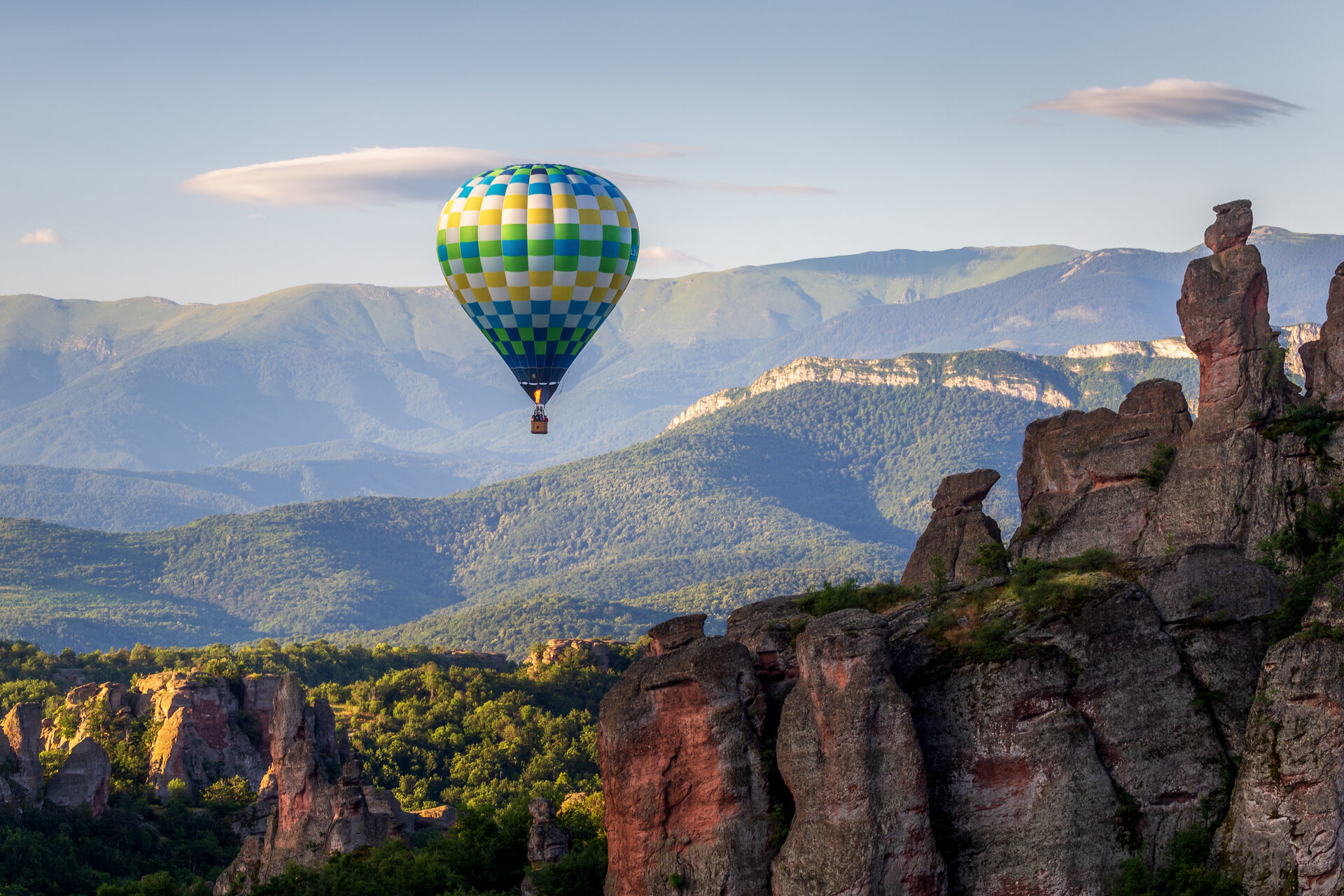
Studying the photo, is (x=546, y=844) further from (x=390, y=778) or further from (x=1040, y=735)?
(x=390, y=778)

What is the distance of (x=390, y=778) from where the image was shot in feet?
311

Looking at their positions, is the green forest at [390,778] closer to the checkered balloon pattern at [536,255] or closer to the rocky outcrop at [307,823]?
the rocky outcrop at [307,823]

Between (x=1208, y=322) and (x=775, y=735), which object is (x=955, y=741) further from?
(x=1208, y=322)

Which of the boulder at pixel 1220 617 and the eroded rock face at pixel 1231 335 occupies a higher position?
Result: the eroded rock face at pixel 1231 335

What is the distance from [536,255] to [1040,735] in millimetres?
37501

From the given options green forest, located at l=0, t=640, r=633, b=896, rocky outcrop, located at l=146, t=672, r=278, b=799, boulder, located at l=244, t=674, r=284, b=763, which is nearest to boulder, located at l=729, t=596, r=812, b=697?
green forest, located at l=0, t=640, r=633, b=896


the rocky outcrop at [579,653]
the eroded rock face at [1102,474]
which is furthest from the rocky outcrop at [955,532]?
the rocky outcrop at [579,653]

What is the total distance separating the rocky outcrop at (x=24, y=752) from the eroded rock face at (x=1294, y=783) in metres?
55.6

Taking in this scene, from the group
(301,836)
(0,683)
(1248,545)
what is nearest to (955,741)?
(1248,545)

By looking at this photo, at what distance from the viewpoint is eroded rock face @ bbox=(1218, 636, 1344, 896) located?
33500 millimetres

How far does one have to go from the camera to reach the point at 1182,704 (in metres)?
37.6

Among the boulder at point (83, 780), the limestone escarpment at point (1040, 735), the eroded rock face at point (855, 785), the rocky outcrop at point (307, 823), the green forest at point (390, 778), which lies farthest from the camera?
the boulder at point (83, 780)

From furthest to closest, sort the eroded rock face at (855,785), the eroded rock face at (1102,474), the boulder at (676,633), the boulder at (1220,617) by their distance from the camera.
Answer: the eroded rock face at (1102,474) → the boulder at (676,633) → the boulder at (1220,617) → the eroded rock face at (855,785)

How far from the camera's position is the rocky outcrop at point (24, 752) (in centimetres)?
6850
